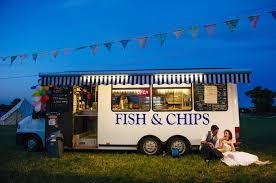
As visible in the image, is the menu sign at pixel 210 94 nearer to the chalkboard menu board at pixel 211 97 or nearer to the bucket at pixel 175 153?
the chalkboard menu board at pixel 211 97

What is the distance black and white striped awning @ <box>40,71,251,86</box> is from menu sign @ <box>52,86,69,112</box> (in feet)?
1.53

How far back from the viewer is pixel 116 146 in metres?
11.5

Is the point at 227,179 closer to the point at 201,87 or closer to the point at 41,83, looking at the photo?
the point at 201,87

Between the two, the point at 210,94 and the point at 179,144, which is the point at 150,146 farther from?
the point at 210,94

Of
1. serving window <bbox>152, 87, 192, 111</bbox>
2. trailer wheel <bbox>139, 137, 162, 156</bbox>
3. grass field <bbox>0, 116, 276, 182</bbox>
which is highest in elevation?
serving window <bbox>152, 87, 192, 111</bbox>

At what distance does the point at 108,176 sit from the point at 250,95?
7792cm

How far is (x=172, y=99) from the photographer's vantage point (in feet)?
37.4

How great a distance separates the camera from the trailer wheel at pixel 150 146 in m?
11.3

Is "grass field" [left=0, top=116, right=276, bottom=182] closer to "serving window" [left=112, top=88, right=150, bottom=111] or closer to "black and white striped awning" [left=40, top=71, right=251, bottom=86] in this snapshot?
"serving window" [left=112, top=88, right=150, bottom=111]

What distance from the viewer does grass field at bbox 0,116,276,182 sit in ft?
26.2

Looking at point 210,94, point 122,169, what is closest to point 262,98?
point 210,94

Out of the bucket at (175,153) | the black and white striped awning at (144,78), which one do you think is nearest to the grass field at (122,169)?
the bucket at (175,153)

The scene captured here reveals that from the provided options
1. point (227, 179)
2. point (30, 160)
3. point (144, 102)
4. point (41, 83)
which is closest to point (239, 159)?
point (227, 179)

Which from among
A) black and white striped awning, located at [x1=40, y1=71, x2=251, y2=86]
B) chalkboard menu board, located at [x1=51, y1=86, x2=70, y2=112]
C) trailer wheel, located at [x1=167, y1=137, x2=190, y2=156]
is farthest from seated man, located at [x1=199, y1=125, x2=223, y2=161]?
chalkboard menu board, located at [x1=51, y1=86, x2=70, y2=112]
